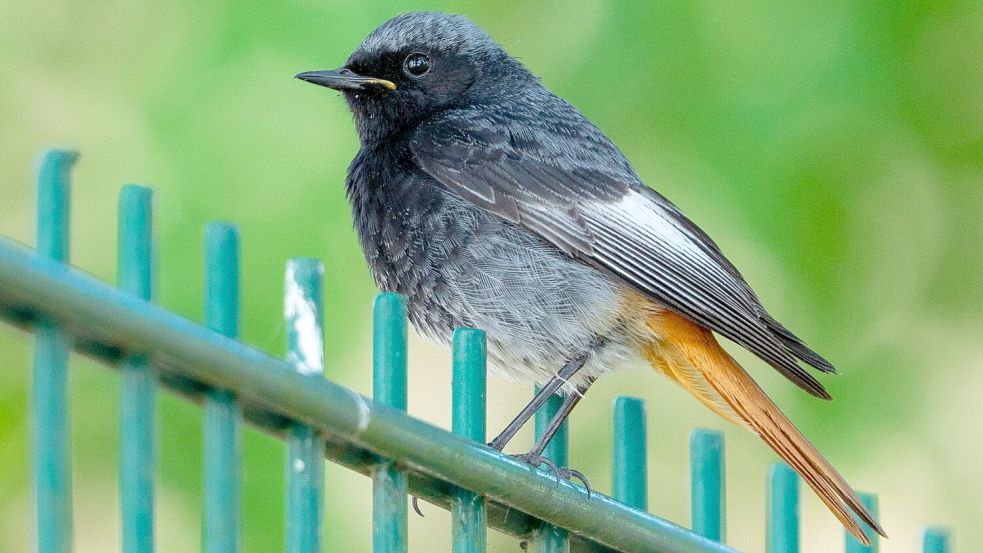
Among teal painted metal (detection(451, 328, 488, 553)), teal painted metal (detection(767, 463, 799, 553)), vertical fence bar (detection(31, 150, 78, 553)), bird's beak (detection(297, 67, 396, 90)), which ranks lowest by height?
vertical fence bar (detection(31, 150, 78, 553))

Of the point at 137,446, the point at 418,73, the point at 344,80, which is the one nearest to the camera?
the point at 137,446

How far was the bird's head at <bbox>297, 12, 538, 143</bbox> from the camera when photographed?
4.50m

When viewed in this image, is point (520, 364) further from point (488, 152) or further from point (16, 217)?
point (16, 217)

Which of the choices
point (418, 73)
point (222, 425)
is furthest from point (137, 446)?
point (418, 73)

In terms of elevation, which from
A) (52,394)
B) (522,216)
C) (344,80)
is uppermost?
(344,80)

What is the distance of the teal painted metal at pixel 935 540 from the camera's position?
3.49 metres

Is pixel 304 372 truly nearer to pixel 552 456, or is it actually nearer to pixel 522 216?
pixel 552 456

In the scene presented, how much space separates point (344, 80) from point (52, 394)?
2.76 meters

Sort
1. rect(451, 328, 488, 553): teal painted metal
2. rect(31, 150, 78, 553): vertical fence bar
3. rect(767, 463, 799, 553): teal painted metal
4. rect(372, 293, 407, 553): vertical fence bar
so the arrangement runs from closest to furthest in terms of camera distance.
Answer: rect(31, 150, 78, 553): vertical fence bar < rect(372, 293, 407, 553): vertical fence bar < rect(451, 328, 488, 553): teal painted metal < rect(767, 463, 799, 553): teal painted metal

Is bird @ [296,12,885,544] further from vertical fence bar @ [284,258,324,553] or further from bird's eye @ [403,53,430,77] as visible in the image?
vertical fence bar @ [284,258,324,553]

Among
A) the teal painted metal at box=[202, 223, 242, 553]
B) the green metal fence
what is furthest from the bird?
the teal painted metal at box=[202, 223, 242, 553]

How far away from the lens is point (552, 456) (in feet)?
10.7

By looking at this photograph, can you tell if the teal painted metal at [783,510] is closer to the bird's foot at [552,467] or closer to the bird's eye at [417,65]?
the bird's foot at [552,467]

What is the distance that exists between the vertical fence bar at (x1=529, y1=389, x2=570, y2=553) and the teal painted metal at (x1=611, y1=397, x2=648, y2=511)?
0.23m
